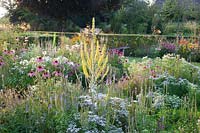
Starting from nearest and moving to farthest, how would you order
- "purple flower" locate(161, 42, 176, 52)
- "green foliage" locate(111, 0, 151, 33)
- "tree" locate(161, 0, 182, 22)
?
"purple flower" locate(161, 42, 176, 52) < "green foliage" locate(111, 0, 151, 33) < "tree" locate(161, 0, 182, 22)

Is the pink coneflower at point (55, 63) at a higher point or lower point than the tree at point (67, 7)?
lower

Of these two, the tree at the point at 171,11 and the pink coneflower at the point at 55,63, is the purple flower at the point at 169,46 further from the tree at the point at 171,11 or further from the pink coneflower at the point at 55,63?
the tree at the point at 171,11

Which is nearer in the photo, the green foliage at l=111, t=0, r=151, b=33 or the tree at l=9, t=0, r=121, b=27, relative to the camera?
the tree at l=9, t=0, r=121, b=27

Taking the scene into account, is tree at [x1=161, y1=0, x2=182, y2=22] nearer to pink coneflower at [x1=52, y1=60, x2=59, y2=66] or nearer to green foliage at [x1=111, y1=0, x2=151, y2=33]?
green foliage at [x1=111, y1=0, x2=151, y2=33]

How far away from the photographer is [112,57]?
938 centimetres

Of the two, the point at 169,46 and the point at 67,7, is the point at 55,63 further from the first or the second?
the point at 67,7

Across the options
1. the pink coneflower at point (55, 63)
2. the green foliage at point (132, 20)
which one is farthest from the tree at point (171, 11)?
the pink coneflower at point (55, 63)

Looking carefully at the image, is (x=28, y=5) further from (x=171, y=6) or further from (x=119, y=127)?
(x=119, y=127)

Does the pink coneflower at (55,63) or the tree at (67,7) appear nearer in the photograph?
the pink coneflower at (55,63)

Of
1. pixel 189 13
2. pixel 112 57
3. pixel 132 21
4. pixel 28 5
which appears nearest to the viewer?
pixel 112 57

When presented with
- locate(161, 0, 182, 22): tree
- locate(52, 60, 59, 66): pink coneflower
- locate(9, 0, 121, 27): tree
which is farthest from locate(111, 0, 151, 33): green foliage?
locate(52, 60, 59, 66): pink coneflower

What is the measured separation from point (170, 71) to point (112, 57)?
7.15 ft

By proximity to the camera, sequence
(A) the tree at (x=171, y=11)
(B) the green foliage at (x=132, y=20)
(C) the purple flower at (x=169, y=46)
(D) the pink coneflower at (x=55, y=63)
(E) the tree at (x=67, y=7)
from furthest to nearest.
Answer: (A) the tree at (x=171, y=11), (B) the green foliage at (x=132, y=20), (E) the tree at (x=67, y=7), (C) the purple flower at (x=169, y=46), (D) the pink coneflower at (x=55, y=63)

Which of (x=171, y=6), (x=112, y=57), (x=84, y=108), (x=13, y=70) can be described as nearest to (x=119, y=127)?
(x=84, y=108)
